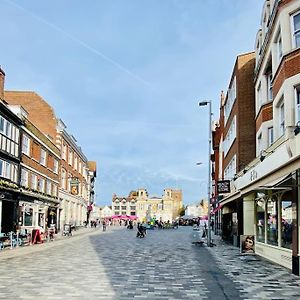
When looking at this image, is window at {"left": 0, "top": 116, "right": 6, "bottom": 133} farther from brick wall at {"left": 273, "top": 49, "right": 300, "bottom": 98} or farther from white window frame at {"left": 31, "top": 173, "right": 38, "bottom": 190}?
brick wall at {"left": 273, "top": 49, "right": 300, "bottom": 98}

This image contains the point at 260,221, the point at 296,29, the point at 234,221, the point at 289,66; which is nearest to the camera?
the point at 289,66

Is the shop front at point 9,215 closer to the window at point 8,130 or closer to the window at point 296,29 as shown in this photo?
the window at point 8,130

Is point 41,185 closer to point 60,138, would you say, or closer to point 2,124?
point 60,138

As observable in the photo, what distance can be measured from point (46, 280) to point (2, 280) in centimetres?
121

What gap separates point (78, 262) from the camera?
1820cm

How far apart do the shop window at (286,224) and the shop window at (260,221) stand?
3765mm

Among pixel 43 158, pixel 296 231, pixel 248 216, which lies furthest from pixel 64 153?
pixel 296 231

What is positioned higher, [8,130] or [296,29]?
[296,29]

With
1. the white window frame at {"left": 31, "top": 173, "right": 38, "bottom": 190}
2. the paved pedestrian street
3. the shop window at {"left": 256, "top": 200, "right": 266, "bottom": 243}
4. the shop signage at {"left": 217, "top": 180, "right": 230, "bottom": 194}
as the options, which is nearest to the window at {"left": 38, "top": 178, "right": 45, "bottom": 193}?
the white window frame at {"left": 31, "top": 173, "right": 38, "bottom": 190}

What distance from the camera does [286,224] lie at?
1689 cm

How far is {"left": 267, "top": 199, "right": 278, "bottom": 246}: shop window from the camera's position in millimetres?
18797

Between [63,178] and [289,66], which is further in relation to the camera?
[63,178]

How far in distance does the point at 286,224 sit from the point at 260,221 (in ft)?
17.8

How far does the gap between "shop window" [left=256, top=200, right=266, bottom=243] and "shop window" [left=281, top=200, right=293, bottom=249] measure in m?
3.76
